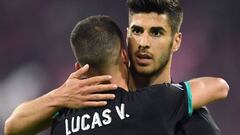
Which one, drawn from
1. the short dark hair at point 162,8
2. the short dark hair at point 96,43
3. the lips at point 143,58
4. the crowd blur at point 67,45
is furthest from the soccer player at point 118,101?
the crowd blur at point 67,45

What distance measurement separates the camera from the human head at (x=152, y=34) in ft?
7.30

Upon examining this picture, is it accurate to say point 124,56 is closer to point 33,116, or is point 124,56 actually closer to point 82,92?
point 82,92

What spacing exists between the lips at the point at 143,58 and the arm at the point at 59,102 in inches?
10.9

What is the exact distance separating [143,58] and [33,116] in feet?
1.60

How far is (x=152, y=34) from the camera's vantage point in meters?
2.25

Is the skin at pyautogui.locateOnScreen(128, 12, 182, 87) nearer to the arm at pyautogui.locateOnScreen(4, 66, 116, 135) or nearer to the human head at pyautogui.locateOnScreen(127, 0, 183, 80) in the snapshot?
the human head at pyautogui.locateOnScreen(127, 0, 183, 80)

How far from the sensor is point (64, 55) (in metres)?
5.64

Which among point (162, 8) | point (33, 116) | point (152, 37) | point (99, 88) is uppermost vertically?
point (162, 8)

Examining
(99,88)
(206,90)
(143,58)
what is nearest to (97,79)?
(99,88)

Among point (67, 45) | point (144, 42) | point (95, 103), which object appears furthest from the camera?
point (67, 45)

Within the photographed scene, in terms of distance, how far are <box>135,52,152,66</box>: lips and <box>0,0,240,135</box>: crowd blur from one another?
3.29 m

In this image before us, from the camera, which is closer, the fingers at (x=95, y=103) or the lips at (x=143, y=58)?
the fingers at (x=95, y=103)

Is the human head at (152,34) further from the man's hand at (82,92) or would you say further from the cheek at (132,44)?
the man's hand at (82,92)

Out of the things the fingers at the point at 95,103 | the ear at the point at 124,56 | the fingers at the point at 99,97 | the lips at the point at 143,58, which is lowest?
the fingers at the point at 95,103
